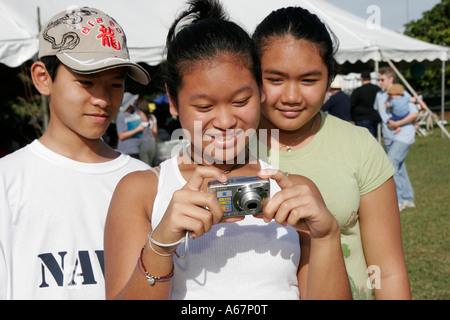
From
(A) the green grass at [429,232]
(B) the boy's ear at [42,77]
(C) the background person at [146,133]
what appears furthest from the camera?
(C) the background person at [146,133]

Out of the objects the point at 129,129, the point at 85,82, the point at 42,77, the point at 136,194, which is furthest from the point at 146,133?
the point at 136,194

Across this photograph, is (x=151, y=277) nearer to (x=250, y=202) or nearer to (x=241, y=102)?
(x=250, y=202)

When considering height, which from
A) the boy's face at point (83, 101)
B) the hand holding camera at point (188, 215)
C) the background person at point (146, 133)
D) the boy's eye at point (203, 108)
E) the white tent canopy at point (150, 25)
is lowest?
the hand holding camera at point (188, 215)

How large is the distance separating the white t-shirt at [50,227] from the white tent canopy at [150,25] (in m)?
2.64

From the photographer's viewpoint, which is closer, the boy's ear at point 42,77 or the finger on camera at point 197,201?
the finger on camera at point 197,201

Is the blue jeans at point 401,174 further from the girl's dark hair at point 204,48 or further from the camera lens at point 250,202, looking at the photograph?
the camera lens at point 250,202

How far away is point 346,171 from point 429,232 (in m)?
4.99

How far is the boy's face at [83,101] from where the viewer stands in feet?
5.94

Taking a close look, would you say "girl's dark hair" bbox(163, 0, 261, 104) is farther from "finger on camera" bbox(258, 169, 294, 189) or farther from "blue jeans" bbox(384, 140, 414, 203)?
"blue jeans" bbox(384, 140, 414, 203)

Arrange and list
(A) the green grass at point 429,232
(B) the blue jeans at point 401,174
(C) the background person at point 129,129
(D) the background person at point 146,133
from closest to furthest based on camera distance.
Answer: (A) the green grass at point 429,232 → (B) the blue jeans at point 401,174 → (C) the background person at point 129,129 → (D) the background person at point 146,133

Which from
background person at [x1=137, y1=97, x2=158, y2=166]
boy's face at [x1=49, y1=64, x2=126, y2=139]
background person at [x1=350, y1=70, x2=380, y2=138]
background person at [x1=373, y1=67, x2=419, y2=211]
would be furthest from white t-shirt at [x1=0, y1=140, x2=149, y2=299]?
background person at [x1=350, y1=70, x2=380, y2=138]

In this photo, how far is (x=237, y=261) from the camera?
1340 mm

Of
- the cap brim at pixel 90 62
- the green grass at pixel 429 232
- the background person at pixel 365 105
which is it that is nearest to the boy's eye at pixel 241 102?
the cap brim at pixel 90 62

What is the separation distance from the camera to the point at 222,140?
1.38 m
